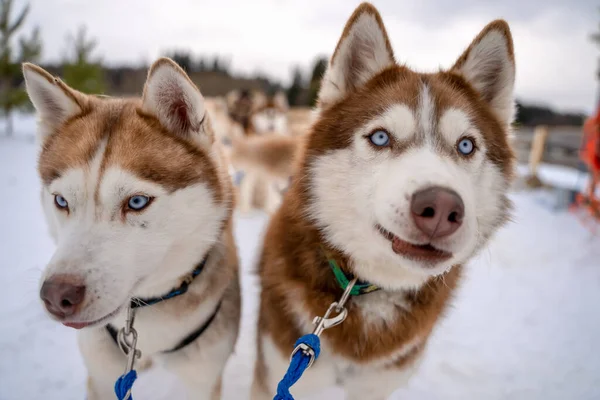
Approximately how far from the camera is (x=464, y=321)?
3.30 meters

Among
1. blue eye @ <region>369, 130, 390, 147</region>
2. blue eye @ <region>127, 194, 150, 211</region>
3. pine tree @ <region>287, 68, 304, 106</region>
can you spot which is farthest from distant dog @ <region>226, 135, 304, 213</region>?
pine tree @ <region>287, 68, 304, 106</region>

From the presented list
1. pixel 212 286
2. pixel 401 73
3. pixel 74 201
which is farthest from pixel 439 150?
pixel 74 201

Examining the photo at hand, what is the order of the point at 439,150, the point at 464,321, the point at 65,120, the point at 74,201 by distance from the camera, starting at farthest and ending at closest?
the point at 464,321
the point at 65,120
the point at 439,150
the point at 74,201

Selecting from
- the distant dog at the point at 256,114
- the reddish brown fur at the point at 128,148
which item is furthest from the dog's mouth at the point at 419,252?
the distant dog at the point at 256,114

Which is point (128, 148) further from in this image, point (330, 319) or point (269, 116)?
point (269, 116)

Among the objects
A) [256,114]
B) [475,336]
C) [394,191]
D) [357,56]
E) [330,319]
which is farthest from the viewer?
[256,114]

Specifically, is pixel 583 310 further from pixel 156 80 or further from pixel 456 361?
pixel 156 80

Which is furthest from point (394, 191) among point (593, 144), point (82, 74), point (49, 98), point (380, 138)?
point (82, 74)

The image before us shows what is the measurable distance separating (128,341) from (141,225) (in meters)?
0.60

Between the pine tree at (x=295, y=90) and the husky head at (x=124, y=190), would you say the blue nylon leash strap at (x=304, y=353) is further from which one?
the pine tree at (x=295, y=90)

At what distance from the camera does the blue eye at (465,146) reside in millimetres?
1480

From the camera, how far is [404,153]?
1.38m

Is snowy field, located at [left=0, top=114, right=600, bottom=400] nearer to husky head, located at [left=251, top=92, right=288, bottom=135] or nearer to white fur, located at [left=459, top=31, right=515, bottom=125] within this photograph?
white fur, located at [left=459, top=31, right=515, bottom=125]

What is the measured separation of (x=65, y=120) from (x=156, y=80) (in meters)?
0.46
